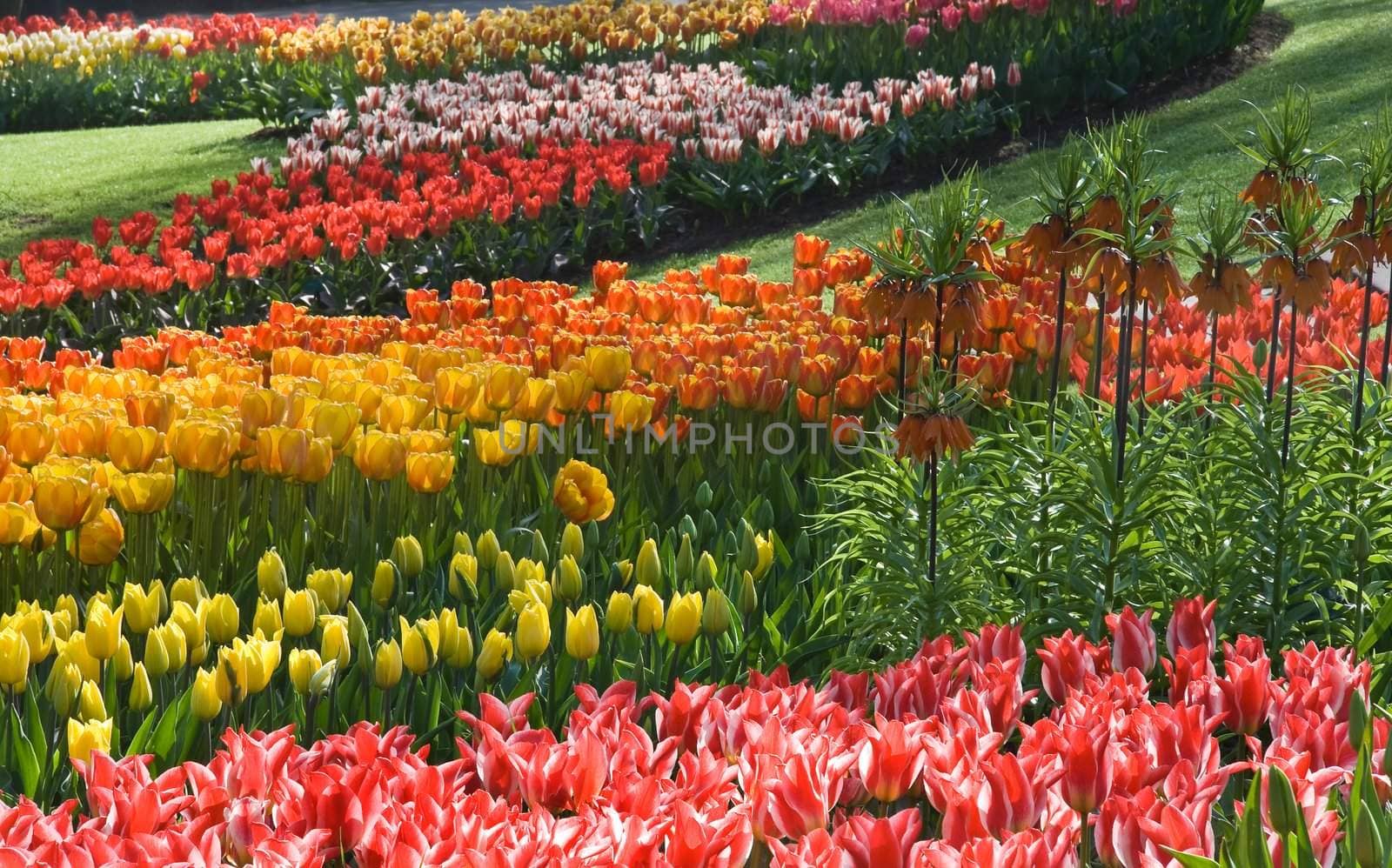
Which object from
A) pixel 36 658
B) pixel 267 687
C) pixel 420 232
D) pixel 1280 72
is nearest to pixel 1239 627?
pixel 267 687

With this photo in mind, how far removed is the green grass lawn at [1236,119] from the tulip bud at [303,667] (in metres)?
6.54

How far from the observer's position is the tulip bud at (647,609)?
281 cm

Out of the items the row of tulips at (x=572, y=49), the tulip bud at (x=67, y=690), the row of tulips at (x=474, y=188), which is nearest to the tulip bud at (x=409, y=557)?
the tulip bud at (x=67, y=690)

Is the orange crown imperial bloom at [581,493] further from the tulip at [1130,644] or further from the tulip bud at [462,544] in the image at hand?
the tulip at [1130,644]

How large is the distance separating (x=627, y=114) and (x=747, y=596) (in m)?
8.23

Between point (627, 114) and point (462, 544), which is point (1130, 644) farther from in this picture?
point (627, 114)

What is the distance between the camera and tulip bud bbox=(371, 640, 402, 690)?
100.0 inches

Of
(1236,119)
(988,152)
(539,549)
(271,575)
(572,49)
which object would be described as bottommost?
(988,152)

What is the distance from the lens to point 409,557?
3205mm

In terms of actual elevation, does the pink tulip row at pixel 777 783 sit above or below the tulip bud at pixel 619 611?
above

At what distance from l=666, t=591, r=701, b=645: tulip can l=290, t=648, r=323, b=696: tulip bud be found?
641 mm

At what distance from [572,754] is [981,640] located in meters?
0.79

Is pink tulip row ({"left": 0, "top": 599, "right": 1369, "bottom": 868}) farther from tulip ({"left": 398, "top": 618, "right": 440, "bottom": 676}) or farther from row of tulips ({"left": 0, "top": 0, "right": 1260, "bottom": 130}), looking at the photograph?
row of tulips ({"left": 0, "top": 0, "right": 1260, "bottom": 130})

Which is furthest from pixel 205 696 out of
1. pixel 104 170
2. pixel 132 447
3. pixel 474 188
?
pixel 104 170
